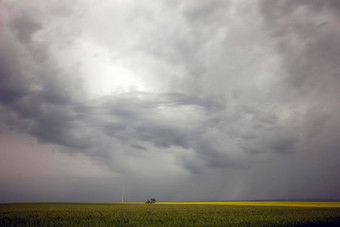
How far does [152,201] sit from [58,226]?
358 feet

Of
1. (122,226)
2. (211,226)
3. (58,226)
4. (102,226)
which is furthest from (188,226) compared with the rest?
(58,226)

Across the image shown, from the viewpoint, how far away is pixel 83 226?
1672 centimetres

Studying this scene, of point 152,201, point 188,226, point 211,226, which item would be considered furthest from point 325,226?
point 152,201

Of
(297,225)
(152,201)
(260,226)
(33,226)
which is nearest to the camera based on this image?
(33,226)

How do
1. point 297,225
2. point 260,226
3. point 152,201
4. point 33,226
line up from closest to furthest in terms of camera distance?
point 33,226, point 260,226, point 297,225, point 152,201

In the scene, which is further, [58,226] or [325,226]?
[325,226]

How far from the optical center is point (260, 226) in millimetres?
18031

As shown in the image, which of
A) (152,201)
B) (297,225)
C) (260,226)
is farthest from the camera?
(152,201)

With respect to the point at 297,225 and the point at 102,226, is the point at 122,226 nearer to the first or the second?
the point at 102,226

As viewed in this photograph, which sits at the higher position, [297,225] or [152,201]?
[297,225]

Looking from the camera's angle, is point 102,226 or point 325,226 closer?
point 102,226

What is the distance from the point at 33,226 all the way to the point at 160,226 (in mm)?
10215

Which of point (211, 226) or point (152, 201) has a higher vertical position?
point (211, 226)

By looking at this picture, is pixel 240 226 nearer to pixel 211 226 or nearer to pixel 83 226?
pixel 211 226
